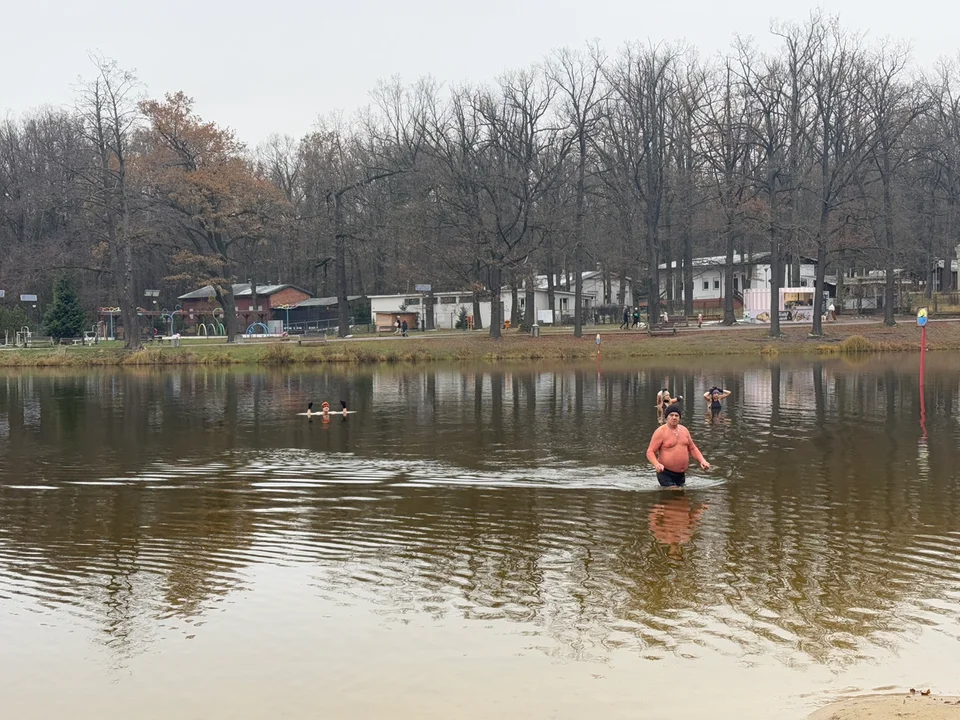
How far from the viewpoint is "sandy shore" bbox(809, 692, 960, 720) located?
7.95 meters

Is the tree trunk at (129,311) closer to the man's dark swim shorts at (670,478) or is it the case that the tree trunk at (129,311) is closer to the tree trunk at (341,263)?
the tree trunk at (341,263)

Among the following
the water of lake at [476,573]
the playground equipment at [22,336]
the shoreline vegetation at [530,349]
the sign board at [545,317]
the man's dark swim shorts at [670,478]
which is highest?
the sign board at [545,317]

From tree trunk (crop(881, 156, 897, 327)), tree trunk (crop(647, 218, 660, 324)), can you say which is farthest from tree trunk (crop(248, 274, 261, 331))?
tree trunk (crop(881, 156, 897, 327))

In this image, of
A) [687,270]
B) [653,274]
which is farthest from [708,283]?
[653,274]

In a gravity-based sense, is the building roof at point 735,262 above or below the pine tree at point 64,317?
above

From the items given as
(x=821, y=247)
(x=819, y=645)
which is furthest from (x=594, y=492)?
(x=821, y=247)

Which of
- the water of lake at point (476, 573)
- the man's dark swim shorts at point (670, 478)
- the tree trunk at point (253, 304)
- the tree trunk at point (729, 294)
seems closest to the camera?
the water of lake at point (476, 573)

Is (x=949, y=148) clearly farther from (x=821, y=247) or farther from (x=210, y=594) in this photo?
(x=210, y=594)

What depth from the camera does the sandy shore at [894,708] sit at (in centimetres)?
795

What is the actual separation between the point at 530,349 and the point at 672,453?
43.8m

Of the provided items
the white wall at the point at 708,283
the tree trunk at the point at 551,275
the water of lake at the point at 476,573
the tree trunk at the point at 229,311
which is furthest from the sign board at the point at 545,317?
the water of lake at the point at 476,573

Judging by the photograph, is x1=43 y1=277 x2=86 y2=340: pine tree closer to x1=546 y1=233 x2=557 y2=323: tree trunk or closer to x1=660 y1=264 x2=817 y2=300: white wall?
x1=546 y1=233 x2=557 y2=323: tree trunk

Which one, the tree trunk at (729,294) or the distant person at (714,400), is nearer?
the distant person at (714,400)

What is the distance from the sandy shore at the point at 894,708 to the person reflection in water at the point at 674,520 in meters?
5.45
